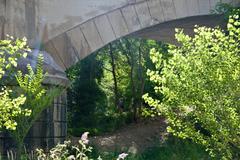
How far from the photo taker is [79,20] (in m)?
10.8

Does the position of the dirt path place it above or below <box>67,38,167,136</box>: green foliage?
below

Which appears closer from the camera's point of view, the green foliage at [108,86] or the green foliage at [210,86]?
the green foliage at [210,86]

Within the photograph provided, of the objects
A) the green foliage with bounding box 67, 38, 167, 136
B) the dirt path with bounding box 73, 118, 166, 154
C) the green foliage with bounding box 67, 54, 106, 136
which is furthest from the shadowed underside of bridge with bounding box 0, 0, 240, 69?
the green foliage with bounding box 67, 54, 106, 136

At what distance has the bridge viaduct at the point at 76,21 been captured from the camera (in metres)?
9.59

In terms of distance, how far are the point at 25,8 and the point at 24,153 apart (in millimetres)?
2761

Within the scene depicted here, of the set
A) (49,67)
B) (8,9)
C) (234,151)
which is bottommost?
(234,151)

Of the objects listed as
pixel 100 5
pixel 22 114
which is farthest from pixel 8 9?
pixel 22 114

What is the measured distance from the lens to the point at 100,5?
11.0 metres

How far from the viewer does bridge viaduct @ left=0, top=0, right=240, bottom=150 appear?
9.59 m

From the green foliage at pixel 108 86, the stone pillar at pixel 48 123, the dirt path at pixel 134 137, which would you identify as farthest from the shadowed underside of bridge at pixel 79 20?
the green foliage at pixel 108 86

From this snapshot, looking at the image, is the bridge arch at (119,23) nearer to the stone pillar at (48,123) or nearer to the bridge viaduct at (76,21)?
the bridge viaduct at (76,21)

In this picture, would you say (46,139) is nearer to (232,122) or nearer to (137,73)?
(232,122)

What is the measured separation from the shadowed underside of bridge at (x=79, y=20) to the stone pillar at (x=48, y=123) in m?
0.67

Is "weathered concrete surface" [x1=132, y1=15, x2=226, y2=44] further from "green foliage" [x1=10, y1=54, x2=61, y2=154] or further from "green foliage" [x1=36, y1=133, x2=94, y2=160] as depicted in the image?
"green foliage" [x1=36, y1=133, x2=94, y2=160]
